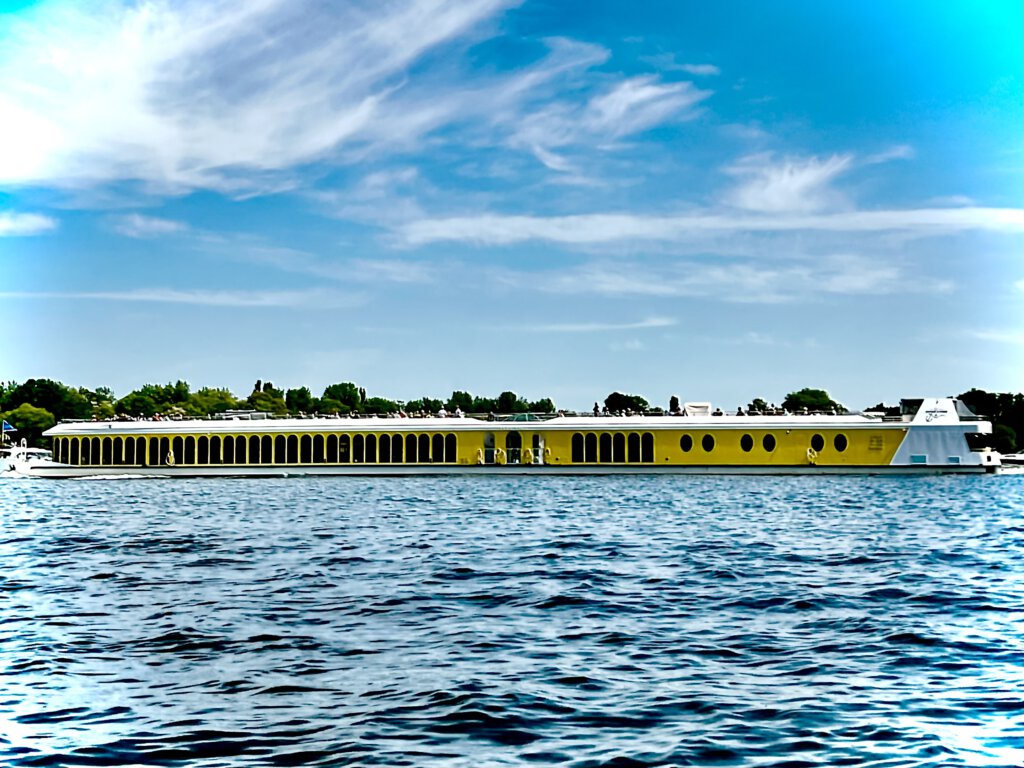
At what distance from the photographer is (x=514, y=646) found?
1569cm

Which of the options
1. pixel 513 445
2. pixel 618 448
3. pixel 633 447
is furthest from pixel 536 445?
pixel 633 447

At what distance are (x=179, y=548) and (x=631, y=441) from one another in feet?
140

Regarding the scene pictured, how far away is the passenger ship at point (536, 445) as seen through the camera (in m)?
64.3

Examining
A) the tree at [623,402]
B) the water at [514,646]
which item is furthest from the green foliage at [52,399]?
the water at [514,646]

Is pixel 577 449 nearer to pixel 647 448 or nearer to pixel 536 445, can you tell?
pixel 536 445

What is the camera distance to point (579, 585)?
21.2 metres

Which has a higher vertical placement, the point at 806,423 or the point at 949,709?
the point at 806,423

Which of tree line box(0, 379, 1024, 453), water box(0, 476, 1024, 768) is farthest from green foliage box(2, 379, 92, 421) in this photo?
water box(0, 476, 1024, 768)

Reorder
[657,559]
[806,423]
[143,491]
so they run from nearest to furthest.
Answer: [657,559], [143,491], [806,423]

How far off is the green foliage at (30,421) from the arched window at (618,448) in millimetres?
130898

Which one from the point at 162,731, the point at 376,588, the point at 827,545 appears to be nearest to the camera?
the point at 162,731

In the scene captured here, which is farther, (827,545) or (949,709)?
(827,545)

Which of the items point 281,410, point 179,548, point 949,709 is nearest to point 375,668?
point 949,709

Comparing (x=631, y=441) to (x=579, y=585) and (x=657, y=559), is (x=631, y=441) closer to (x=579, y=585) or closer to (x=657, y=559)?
Answer: (x=657, y=559)
